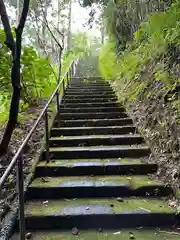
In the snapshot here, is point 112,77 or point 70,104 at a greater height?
point 112,77

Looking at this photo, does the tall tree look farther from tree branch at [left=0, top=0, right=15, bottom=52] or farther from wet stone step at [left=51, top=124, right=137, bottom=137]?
wet stone step at [left=51, top=124, right=137, bottom=137]

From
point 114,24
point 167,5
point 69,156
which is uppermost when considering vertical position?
point 114,24

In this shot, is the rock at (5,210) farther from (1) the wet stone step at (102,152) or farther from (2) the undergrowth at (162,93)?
(2) the undergrowth at (162,93)

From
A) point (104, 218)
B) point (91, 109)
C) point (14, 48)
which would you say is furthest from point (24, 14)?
point (91, 109)

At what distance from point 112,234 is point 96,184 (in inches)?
26.6

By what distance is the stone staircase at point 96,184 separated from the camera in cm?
251

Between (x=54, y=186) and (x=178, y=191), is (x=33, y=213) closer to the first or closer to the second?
(x=54, y=186)

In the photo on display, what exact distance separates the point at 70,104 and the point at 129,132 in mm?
1922

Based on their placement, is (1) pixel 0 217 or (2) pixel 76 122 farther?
(2) pixel 76 122

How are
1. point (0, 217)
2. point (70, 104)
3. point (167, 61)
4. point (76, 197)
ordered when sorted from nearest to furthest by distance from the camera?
point (0, 217) → point (76, 197) → point (167, 61) → point (70, 104)

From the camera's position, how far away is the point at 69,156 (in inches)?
146

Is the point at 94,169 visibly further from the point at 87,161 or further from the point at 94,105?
the point at 94,105

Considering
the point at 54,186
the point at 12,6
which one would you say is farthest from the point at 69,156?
the point at 12,6

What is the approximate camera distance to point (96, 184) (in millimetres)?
2969
